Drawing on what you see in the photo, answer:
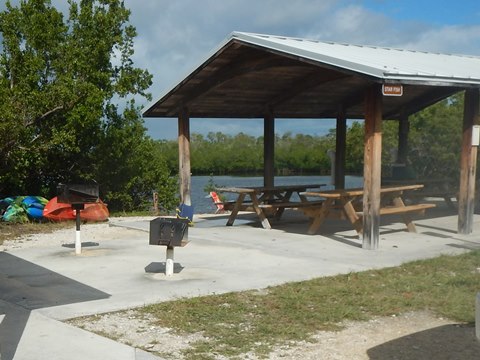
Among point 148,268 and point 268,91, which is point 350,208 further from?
point 268,91

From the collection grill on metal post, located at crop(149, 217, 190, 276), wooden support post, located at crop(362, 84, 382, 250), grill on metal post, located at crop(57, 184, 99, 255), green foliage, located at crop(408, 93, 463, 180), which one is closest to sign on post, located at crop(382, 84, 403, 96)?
wooden support post, located at crop(362, 84, 382, 250)

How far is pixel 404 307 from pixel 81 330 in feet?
9.82

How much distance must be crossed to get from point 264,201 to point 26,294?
6403mm

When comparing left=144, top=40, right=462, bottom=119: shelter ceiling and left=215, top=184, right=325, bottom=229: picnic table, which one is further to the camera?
left=215, top=184, right=325, bottom=229: picnic table

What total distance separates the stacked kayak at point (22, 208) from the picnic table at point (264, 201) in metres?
3.97

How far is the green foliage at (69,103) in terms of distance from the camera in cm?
1317

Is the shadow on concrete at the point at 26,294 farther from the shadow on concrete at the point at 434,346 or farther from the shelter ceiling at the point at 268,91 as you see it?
the shelter ceiling at the point at 268,91

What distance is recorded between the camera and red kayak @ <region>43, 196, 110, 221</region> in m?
12.8

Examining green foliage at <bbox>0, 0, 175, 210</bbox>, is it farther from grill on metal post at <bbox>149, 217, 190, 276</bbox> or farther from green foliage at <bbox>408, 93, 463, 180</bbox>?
green foliage at <bbox>408, 93, 463, 180</bbox>

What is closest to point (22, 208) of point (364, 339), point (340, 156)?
point (340, 156)

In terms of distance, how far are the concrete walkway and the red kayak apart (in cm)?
141

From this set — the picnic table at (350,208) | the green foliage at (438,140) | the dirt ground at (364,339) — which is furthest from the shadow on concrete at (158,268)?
the green foliage at (438,140)

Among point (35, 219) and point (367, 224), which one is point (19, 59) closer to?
point (35, 219)

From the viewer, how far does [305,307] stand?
5.95m
